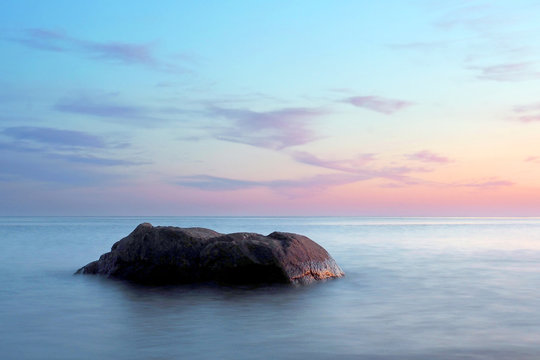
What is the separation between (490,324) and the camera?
356 inches

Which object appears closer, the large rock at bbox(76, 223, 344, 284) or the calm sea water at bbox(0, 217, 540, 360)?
the calm sea water at bbox(0, 217, 540, 360)

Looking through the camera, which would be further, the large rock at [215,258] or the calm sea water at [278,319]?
the large rock at [215,258]

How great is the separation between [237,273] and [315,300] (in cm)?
243

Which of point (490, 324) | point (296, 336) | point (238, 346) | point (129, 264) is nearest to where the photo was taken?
point (238, 346)

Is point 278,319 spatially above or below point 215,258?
below

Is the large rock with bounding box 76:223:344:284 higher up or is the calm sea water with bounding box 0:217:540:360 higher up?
the large rock with bounding box 76:223:344:284

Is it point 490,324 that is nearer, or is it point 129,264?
point 490,324

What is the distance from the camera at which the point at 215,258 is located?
1300cm

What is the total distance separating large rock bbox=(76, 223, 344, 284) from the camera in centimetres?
1271

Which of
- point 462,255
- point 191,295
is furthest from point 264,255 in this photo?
point 462,255

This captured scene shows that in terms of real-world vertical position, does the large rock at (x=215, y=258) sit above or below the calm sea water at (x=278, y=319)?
above

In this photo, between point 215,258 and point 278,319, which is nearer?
point 278,319

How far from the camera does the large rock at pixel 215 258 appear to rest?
12711 mm

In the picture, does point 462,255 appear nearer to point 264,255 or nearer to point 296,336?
point 264,255
